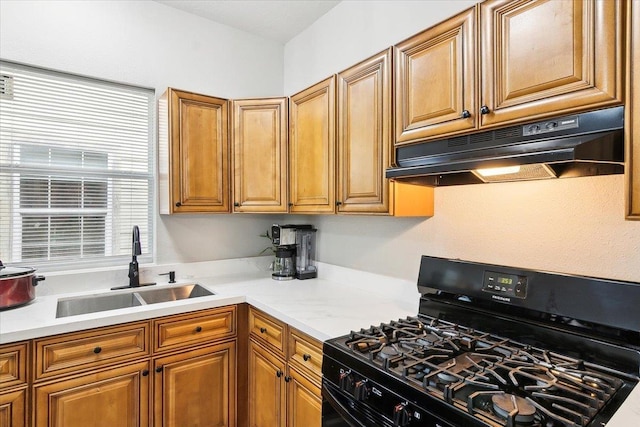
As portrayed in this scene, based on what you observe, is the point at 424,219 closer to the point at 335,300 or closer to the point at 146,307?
the point at 335,300

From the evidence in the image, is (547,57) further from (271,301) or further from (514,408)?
(271,301)

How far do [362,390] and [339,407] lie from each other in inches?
7.2

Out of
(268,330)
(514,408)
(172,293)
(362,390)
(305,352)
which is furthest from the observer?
(172,293)

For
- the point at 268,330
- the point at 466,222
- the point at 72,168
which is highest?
the point at 72,168

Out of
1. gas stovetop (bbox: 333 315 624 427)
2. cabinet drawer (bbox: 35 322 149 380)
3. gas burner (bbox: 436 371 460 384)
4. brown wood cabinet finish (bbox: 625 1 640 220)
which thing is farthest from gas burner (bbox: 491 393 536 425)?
cabinet drawer (bbox: 35 322 149 380)

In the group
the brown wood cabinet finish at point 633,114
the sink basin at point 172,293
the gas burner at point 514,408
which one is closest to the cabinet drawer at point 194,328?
the sink basin at point 172,293

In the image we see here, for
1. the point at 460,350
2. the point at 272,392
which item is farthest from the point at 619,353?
the point at 272,392

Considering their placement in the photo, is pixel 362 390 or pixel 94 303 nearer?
pixel 362 390

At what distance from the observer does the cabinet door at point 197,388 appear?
1.94m

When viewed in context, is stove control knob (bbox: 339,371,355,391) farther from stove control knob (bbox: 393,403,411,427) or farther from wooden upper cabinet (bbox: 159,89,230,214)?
wooden upper cabinet (bbox: 159,89,230,214)

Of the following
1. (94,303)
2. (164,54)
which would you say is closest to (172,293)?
(94,303)

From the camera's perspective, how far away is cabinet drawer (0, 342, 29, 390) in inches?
60.9

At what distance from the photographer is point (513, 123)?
4.18 ft

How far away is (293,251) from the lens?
2.72 metres
